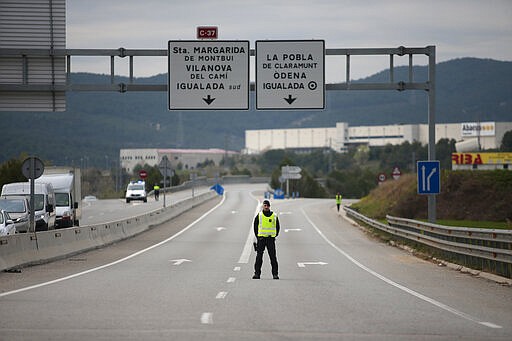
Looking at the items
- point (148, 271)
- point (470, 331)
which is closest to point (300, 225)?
point (148, 271)

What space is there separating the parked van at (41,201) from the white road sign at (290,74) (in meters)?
Answer: 11.0

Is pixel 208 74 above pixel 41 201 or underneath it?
above

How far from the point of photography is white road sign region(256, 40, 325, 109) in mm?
30391

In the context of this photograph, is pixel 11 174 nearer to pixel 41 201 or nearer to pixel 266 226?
pixel 41 201

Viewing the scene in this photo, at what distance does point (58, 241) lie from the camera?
29.0 m

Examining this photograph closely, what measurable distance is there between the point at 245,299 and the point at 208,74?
15.6 meters

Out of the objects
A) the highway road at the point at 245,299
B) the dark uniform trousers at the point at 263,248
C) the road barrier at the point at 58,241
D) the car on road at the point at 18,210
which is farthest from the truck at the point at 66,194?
the dark uniform trousers at the point at 263,248

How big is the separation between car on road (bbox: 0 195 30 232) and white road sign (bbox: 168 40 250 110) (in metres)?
7.50

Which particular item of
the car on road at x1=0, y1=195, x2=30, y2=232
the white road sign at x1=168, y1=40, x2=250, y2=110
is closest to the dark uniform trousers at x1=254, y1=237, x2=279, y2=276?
the white road sign at x1=168, y1=40, x2=250, y2=110

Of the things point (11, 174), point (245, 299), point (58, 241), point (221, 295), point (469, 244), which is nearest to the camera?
point (245, 299)

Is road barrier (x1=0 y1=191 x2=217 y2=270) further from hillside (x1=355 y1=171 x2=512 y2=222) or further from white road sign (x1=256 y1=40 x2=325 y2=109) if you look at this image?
hillside (x1=355 y1=171 x2=512 y2=222)

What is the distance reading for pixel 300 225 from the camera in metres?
55.2

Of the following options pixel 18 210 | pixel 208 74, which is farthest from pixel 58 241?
pixel 208 74

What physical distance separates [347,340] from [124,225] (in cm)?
3207
